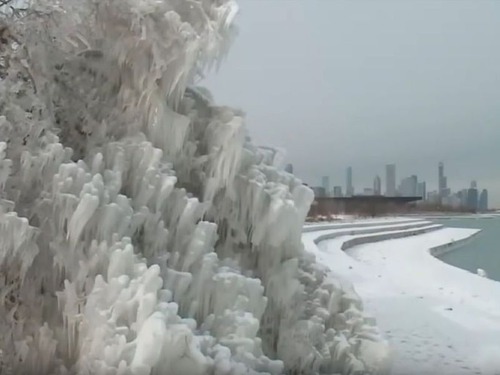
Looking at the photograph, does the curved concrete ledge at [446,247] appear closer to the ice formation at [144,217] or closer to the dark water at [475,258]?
the dark water at [475,258]

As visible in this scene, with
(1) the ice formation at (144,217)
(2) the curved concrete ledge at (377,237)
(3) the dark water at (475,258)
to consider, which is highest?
(1) the ice formation at (144,217)

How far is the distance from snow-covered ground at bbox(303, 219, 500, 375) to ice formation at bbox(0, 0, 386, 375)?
106 cm

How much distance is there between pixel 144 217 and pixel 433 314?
4.35 metres

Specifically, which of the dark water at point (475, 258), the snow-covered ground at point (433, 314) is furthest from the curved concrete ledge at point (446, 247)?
the snow-covered ground at point (433, 314)

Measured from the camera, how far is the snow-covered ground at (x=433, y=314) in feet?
15.7

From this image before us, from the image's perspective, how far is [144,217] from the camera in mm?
3453

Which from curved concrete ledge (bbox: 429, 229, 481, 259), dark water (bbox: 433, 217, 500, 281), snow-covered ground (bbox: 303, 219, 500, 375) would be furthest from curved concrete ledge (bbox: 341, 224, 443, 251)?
snow-covered ground (bbox: 303, 219, 500, 375)

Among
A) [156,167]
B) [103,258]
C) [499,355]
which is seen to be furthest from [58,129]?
[499,355]

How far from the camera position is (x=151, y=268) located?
309 cm

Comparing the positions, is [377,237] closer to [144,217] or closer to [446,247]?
[446,247]

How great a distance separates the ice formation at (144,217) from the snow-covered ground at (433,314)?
1.06 m

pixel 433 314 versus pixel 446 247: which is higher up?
pixel 433 314

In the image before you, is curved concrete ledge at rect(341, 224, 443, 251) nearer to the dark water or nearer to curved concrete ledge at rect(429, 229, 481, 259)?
curved concrete ledge at rect(429, 229, 481, 259)

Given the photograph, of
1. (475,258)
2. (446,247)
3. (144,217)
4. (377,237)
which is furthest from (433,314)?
(446,247)
